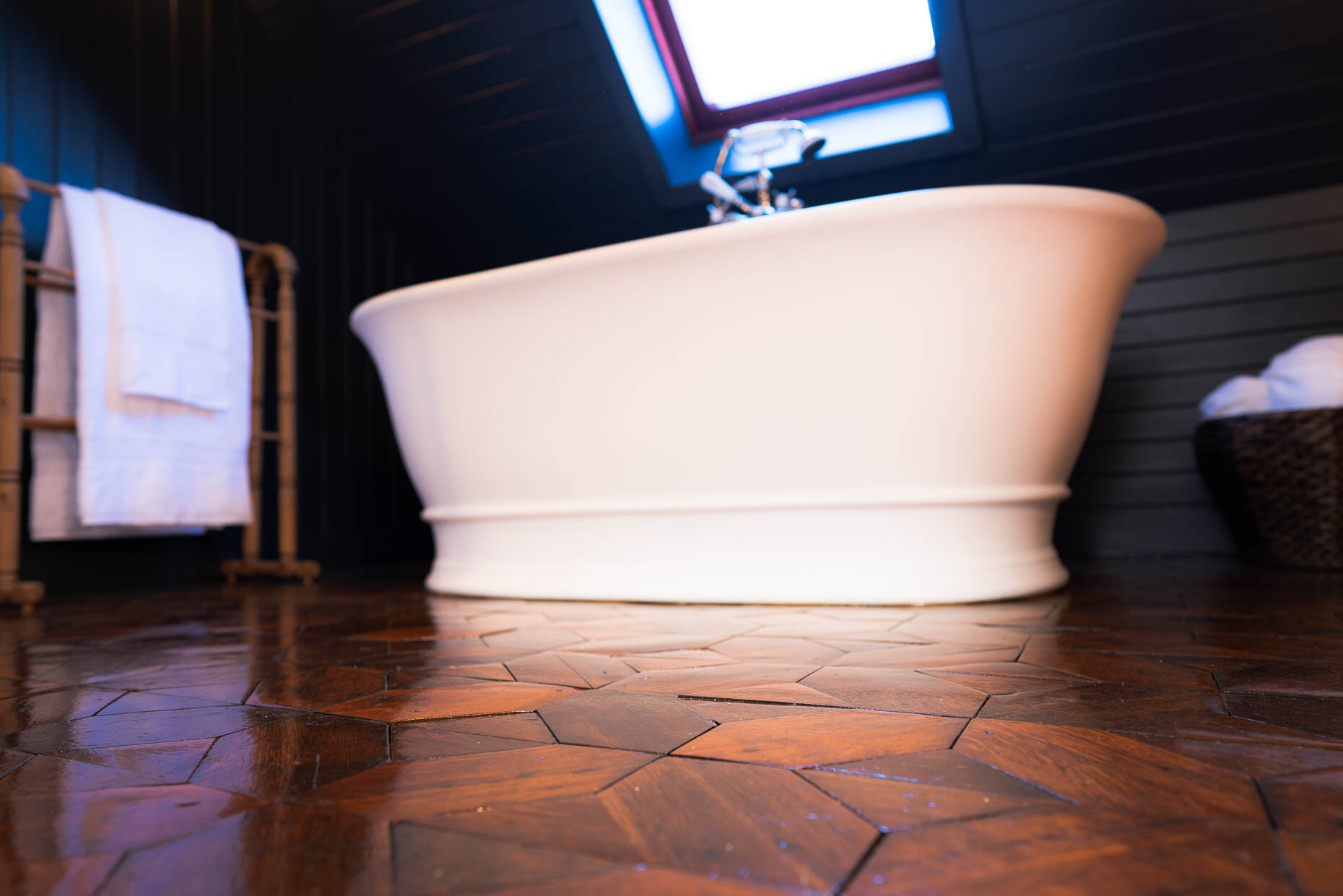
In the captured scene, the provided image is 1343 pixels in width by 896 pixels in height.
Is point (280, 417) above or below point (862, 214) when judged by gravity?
below

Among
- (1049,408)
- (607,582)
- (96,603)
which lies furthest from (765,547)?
(96,603)

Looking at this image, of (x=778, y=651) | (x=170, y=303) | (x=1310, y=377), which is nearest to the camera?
(x=778, y=651)

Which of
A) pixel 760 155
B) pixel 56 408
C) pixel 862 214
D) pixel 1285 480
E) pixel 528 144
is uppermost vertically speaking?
pixel 528 144

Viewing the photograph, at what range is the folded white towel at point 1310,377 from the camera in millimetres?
1911

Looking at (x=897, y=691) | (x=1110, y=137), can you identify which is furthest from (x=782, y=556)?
(x=1110, y=137)

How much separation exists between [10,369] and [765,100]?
232cm

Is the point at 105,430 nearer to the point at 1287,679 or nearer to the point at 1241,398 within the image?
the point at 1287,679

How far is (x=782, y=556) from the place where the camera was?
5.51ft

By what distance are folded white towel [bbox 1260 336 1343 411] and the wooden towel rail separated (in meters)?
2.59

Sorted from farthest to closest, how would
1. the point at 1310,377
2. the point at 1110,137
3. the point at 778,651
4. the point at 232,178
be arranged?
the point at 232,178
the point at 1110,137
the point at 1310,377
the point at 778,651

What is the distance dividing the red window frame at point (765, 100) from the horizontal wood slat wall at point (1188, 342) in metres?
0.91

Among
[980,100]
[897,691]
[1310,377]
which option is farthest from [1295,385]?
[897,691]

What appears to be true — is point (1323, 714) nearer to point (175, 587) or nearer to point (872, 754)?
point (872, 754)

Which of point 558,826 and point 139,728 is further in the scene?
point 139,728
